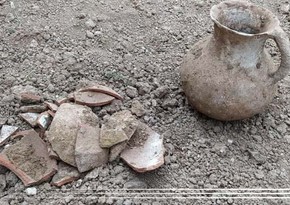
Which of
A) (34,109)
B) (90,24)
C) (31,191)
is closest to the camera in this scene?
(31,191)

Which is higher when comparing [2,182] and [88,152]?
[88,152]

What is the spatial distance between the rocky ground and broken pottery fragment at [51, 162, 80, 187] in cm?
2

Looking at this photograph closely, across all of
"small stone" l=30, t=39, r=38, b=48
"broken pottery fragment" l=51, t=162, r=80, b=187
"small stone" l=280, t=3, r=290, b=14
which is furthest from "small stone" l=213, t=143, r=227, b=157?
"small stone" l=280, t=3, r=290, b=14

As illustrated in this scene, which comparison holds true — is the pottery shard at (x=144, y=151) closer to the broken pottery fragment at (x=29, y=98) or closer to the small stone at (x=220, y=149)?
the small stone at (x=220, y=149)

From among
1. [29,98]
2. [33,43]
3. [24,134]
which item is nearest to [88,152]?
[24,134]

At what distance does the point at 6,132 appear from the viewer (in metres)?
2.02

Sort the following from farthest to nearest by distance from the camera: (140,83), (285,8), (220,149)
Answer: (285,8) < (140,83) < (220,149)

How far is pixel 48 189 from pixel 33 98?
444 millimetres

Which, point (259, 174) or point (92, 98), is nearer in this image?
point (259, 174)

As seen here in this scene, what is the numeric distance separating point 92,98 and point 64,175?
1.20 feet

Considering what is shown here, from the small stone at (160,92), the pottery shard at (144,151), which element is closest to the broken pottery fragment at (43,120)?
the pottery shard at (144,151)

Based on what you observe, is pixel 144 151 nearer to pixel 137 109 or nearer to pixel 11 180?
pixel 137 109

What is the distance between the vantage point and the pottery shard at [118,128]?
187cm

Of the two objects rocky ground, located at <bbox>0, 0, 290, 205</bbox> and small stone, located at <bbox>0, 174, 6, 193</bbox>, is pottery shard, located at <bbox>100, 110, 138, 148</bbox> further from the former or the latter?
small stone, located at <bbox>0, 174, 6, 193</bbox>
